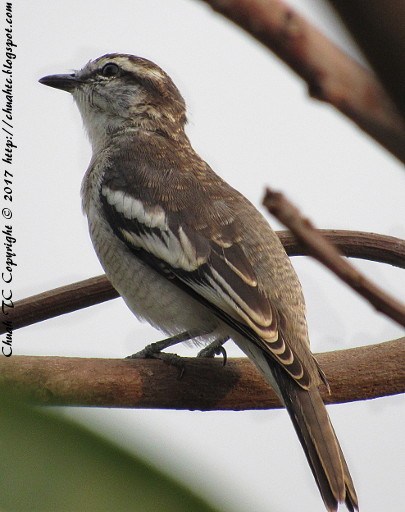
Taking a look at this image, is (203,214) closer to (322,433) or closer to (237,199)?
(237,199)

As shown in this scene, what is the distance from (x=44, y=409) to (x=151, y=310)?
4263 millimetres

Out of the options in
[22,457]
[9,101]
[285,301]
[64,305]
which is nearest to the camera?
[22,457]

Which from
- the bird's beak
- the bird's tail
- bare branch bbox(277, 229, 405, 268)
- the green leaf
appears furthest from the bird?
the green leaf

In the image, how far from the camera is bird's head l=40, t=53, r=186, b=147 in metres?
6.69

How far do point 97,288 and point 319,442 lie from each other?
1.86 metres

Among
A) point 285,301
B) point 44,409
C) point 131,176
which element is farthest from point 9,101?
point 44,409

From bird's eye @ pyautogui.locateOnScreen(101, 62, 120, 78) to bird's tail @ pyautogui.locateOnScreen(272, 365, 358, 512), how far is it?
149 inches

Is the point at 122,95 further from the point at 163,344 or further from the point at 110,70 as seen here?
the point at 163,344

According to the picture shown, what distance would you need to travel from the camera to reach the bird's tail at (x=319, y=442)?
371cm

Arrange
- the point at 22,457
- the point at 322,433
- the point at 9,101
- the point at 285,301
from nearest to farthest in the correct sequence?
1. the point at 22,457
2. the point at 322,433
3. the point at 285,301
4. the point at 9,101

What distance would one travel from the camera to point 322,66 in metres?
0.64

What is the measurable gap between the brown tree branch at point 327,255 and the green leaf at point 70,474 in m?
0.31

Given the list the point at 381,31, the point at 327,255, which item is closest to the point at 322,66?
the point at 381,31

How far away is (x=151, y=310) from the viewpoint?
521cm
